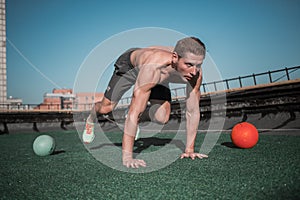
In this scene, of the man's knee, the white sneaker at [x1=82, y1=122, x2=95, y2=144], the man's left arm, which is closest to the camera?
the man's left arm

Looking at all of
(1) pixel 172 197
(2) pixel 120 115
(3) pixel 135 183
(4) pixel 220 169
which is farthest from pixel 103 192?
(2) pixel 120 115

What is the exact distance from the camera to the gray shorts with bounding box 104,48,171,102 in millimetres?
4426

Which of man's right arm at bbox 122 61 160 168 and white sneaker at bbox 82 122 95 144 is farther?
white sneaker at bbox 82 122 95 144

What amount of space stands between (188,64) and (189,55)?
121mm

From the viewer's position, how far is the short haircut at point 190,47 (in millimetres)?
3027

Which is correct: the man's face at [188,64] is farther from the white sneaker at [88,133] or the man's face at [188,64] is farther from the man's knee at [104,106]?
the white sneaker at [88,133]

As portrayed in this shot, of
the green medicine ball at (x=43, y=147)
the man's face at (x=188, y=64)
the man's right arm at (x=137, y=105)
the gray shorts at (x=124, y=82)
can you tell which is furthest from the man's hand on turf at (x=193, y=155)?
the green medicine ball at (x=43, y=147)

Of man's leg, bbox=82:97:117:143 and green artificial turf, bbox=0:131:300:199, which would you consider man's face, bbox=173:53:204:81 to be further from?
man's leg, bbox=82:97:117:143

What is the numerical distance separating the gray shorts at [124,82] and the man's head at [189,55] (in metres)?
1.17

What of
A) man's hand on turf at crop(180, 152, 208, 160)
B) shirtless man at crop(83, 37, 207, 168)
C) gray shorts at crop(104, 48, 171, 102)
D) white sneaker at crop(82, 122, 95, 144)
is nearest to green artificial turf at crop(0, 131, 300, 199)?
man's hand on turf at crop(180, 152, 208, 160)

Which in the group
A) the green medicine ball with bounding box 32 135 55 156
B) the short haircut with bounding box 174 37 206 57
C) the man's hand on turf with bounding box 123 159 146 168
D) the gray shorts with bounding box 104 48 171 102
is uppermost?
the short haircut with bounding box 174 37 206 57

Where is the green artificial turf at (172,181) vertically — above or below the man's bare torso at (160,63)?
below

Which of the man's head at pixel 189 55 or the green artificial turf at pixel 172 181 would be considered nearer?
the green artificial turf at pixel 172 181

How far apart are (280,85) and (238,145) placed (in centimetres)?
683
